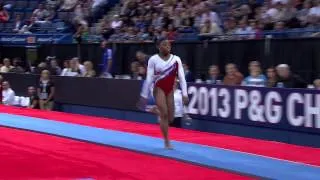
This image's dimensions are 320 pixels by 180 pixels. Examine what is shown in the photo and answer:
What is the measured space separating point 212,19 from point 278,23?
109 inches

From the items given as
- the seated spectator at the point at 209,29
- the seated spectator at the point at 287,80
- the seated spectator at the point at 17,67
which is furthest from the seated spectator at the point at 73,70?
the seated spectator at the point at 287,80

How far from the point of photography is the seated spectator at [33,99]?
19797mm

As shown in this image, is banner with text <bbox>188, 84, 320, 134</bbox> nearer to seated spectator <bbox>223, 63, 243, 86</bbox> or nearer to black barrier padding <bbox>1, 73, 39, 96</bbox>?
seated spectator <bbox>223, 63, 243, 86</bbox>

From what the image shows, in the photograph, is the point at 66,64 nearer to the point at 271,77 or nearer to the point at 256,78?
the point at 256,78

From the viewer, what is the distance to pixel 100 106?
17578 millimetres

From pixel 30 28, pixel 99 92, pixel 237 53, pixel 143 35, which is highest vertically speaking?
pixel 30 28

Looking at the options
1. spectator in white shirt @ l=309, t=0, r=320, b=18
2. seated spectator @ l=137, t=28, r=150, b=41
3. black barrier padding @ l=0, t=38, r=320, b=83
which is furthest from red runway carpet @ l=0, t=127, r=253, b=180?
seated spectator @ l=137, t=28, r=150, b=41

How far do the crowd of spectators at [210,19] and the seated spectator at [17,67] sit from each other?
341cm

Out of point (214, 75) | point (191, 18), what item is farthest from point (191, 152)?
point (191, 18)

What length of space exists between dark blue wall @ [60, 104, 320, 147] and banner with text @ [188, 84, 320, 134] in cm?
13

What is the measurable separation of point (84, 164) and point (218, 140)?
3.97 metres

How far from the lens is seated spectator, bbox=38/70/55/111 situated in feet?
62.5

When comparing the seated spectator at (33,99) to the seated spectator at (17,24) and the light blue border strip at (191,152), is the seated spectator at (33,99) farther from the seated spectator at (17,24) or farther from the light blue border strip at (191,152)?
the seated spectator at (17,24)

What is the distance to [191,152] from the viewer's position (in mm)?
10250
